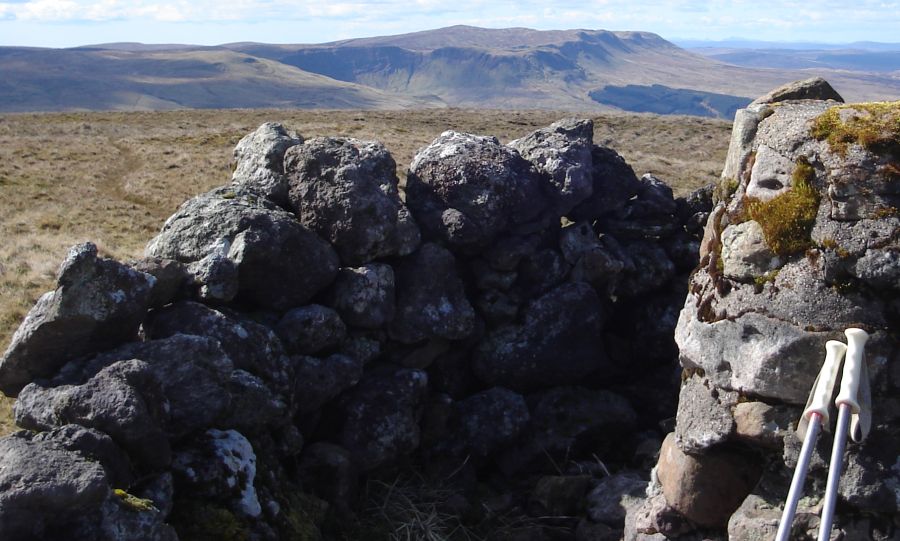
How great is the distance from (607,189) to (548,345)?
10.5 feet

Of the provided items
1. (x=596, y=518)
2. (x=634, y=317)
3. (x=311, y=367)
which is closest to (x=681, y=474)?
(x=596, y=518)

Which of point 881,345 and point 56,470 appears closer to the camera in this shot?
point 56,470

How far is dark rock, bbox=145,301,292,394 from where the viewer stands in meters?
9.16

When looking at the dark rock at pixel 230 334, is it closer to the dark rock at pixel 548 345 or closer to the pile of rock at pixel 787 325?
the dark rock at pixel 548 345

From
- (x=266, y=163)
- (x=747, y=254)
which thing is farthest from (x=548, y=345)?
(x=266, y=163)

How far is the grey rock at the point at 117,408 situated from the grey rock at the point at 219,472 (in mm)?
319

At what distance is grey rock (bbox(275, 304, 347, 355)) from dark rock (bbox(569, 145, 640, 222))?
520cm

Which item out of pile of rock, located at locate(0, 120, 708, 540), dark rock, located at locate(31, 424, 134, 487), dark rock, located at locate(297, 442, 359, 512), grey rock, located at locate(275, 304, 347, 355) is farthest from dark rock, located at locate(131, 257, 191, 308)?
dark rock, located at locate(297, 442, 359, 512)

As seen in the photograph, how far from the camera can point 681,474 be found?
7.63 m

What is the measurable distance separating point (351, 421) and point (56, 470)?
4782 mm

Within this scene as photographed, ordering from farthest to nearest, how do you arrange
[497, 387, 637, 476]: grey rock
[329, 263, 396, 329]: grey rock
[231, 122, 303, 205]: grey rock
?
[231, 122, 303, 205]: grey rock < [497, 387, 637, 476]: grey rock < [329, 263, 396, 329]: grey rock

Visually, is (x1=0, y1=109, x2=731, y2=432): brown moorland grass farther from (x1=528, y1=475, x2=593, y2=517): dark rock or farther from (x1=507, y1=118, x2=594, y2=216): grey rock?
(x1=507, y1=118, x2=594, y2=216): grey rock

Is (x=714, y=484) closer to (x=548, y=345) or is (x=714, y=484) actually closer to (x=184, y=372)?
(x=548, y=345)

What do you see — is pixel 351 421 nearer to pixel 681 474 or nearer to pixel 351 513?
pixel 351 513
